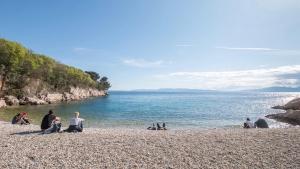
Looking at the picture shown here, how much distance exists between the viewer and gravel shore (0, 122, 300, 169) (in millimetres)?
15484

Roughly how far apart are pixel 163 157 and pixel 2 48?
84701 millimetres

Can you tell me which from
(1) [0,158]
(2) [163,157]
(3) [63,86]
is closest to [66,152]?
(1) [0,158]

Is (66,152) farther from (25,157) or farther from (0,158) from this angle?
(0,158)

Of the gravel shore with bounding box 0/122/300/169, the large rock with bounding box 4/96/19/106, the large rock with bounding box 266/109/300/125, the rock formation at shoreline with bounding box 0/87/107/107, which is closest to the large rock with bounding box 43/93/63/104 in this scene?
the rock formation at shoreline with bounding box 0/87/107/107

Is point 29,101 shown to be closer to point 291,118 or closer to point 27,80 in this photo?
point 27,80

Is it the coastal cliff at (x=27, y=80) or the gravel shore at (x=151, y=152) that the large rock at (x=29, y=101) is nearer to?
the coastal cliff at (x=27, y=80)

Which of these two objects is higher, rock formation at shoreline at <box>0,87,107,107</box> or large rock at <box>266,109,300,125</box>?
rock formation at shoreline at <box>0,87,107,107</box>

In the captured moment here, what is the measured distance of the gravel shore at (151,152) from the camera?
15.5m

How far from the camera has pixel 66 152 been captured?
1723 cm

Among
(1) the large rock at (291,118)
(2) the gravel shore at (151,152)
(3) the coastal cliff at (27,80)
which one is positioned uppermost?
(3) the coastal cliff at (27,80)

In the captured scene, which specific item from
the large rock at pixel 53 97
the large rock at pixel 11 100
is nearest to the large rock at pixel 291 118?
the large rock at pixel 11 100

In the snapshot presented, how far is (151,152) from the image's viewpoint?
683 inches

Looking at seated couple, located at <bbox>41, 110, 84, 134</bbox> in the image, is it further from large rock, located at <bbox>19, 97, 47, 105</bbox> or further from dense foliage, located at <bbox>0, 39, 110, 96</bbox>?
dense foliage, located at <bbox>0, 39, 110, 96</bbox>

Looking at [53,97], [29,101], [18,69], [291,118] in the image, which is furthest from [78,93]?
[291,118]
